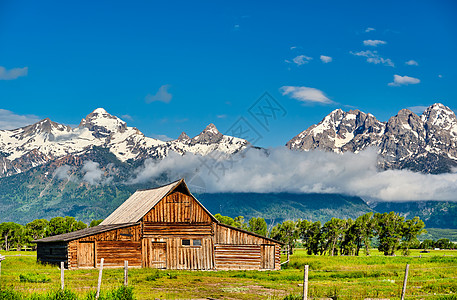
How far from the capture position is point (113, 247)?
52.9 meters

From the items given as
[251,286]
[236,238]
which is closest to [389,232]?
[236,238]

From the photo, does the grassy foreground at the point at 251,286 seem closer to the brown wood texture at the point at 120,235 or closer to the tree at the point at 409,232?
the brown wood texture at the point at 120,235

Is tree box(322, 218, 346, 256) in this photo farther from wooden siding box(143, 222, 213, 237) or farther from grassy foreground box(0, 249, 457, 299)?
grassy foreground box(0, 249, 457, 299)

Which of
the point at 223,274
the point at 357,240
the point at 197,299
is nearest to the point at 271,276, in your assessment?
the point at 223,274

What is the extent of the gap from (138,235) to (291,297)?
34095mm

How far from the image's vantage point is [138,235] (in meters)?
54.4

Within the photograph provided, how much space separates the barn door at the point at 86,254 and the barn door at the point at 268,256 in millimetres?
18328

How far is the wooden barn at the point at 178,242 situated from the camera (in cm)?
5353

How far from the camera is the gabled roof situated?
55.7 m

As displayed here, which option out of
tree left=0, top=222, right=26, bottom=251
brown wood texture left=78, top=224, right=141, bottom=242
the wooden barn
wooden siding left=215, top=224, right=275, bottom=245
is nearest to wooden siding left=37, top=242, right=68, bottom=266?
the wooden barn

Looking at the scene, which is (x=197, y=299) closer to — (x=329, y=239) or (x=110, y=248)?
(x=110, y=248)

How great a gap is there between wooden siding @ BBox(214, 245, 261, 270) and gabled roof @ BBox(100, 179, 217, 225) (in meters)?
3.95

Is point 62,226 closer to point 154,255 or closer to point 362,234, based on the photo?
point 362,234

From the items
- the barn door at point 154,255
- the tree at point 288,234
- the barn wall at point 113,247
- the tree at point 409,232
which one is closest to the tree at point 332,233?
the tree at point 288,234
